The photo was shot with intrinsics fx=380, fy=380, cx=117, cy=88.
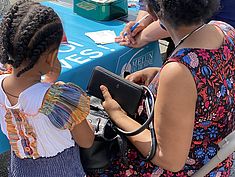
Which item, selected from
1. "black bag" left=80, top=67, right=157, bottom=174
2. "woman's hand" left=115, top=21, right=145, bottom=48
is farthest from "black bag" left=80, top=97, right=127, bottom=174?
"woman's hand" left=115, top=21, right=145, bottom=48

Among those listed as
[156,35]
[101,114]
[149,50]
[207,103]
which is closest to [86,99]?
[101,114]

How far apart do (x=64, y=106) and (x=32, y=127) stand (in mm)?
107

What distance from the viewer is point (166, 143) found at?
1.06 m

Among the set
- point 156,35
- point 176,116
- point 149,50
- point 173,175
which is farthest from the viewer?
point 149,50

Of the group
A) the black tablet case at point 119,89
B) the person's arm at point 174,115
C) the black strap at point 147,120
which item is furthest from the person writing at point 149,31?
the person's arm at point 174,115

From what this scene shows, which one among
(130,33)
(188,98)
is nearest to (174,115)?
(188,98)

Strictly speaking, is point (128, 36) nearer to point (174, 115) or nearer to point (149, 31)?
point (149, 31)

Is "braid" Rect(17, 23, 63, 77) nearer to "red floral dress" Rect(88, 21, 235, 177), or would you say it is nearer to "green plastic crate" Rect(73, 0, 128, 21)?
"red floral dress" Rect(88, 21, 235, 177)

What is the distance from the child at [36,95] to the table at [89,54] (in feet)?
1.47

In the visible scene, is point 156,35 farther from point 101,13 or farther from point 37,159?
point 37,159

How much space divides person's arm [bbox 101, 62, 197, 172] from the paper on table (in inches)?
30.1

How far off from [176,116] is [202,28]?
0.28 meters

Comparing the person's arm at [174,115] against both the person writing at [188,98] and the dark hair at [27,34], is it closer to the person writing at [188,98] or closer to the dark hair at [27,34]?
the person writing at [188,98]

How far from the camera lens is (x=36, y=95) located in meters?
0.98
